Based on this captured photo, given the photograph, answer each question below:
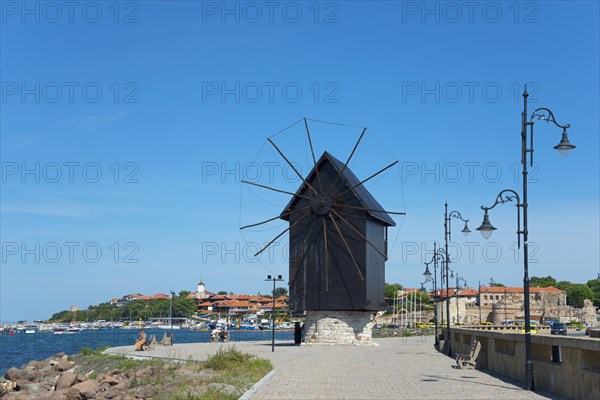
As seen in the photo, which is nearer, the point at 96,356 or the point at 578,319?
the point at 96,356

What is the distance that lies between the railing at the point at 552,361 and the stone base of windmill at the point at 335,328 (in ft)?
58.3

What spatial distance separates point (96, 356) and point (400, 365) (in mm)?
17922

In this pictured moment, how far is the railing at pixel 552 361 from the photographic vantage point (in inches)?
632

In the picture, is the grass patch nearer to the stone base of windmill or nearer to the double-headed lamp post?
the double-headed lamp post

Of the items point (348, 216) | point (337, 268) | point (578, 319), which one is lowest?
point (578, 319)

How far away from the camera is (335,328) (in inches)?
1780

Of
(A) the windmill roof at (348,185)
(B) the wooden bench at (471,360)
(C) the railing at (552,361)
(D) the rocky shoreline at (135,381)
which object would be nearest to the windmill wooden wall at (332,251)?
(A) the windmill roof at (348,185)

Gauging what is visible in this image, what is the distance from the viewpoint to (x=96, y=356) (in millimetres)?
38656

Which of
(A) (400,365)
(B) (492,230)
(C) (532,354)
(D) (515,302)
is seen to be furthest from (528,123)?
(D) (515,302)

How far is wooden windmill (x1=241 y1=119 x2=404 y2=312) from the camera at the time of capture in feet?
147

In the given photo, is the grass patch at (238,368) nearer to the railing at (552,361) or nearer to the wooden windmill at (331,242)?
the railing at (552,361)

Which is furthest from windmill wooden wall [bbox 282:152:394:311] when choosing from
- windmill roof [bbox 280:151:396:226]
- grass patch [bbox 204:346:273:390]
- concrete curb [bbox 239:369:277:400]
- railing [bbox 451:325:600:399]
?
concrete curb [bbox 239:369:277:400]

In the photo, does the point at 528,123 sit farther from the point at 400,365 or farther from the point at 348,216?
the point at 348,216

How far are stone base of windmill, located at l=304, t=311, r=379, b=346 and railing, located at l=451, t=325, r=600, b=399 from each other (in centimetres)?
1777
